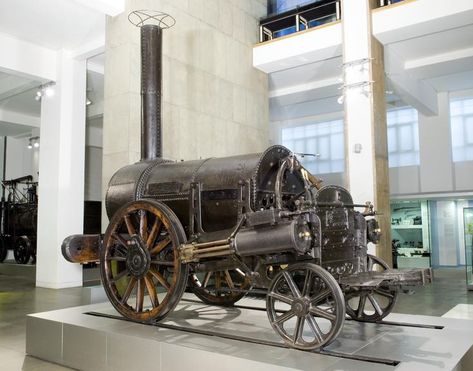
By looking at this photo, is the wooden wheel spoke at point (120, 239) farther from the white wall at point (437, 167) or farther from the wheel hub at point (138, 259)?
the white wall at point (437, 167)

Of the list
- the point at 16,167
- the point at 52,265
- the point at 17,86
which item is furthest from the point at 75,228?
the point at 16,167

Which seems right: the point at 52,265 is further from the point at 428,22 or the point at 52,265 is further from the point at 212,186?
the point at 428,22

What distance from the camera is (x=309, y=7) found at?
11469 millimetres

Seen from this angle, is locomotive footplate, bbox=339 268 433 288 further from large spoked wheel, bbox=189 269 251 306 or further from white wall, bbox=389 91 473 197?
white wall, bbox=389 91 473 197

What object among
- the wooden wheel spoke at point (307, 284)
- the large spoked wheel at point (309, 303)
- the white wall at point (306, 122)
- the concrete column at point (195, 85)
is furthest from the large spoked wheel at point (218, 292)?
the white wall at point (306, 122)

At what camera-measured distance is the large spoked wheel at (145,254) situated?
450cm

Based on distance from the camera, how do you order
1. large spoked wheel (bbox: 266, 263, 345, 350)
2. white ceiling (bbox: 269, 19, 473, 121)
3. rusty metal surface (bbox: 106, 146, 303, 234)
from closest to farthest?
large spoked wheel (bbox: 266, 263, 345, 350), rusty metal surface (bbox: 106, 146, 303, 234), white ceiling (bbox: 269, 19, 473, 121)

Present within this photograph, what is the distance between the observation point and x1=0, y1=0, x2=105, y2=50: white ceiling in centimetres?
882

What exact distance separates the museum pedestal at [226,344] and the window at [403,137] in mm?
11811

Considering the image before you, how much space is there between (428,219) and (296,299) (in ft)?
42.2

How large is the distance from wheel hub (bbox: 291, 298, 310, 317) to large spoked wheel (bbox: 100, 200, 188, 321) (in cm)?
118

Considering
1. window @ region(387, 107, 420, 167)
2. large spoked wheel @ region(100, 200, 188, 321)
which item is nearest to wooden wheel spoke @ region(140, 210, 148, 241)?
large spoked wheel @ region(100, 200, 188, 321)

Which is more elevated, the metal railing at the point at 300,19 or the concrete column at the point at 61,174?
the metal railing at the point at 300,19

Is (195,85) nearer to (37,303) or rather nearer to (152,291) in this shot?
(37,303)
